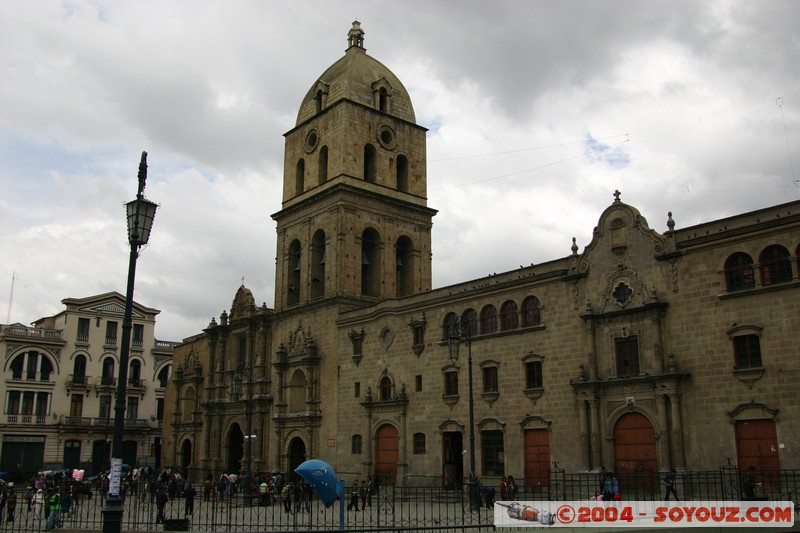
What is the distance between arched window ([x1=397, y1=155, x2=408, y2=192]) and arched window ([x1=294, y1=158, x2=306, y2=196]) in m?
6.54

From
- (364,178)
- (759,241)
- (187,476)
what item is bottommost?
(187,476)

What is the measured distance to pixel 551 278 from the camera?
34.3 meters

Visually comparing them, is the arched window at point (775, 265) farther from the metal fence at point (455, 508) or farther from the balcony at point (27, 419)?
the balcony at point (27, 419)

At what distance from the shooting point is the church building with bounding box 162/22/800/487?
2812 centimetres

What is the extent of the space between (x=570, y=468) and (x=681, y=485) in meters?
5.13

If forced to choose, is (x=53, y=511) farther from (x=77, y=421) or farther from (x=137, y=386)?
(x=137, y=386)

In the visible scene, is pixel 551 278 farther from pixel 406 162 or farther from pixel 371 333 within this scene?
pixel 406 162

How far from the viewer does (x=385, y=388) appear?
137 ft

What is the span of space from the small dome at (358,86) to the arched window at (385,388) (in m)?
18.7

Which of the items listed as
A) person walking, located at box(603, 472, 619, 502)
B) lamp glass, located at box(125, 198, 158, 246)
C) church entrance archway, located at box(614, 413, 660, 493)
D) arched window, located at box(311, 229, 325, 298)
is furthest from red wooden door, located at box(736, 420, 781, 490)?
arched window, located at box(311, 229, 325, 298)

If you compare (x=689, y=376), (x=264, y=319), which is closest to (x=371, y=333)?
(x=264, y=319)

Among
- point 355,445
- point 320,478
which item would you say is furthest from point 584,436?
point 355,445

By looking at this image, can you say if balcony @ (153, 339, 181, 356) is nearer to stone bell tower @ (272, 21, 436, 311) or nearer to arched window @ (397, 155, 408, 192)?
stone bell tower @ (272, 21, 436, 311)

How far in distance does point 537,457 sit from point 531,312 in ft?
21.4
